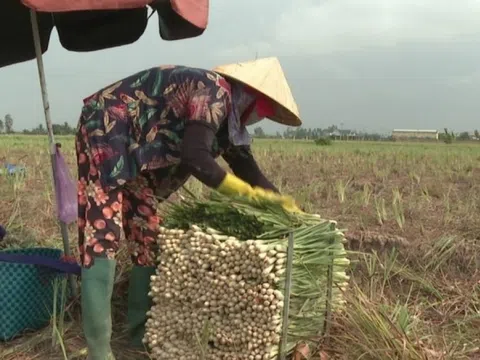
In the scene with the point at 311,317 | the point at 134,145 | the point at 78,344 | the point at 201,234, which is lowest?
the point at 78,344

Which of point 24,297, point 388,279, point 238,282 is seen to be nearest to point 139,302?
point 24,297

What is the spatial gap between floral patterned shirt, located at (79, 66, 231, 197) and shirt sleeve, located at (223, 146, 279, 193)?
31 cm

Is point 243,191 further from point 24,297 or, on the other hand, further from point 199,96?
point 24,297

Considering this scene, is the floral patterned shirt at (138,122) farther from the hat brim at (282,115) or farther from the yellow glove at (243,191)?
the yellow glove at (243,191)

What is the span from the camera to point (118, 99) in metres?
2.41

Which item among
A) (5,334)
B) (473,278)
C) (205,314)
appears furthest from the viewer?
(473,278)

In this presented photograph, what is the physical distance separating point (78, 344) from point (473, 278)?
6.88 feet

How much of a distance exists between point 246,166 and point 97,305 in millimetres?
911

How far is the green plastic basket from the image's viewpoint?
268cm

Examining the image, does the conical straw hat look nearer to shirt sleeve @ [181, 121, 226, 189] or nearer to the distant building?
shirt sleeve @ [181, 121, 226, 189]

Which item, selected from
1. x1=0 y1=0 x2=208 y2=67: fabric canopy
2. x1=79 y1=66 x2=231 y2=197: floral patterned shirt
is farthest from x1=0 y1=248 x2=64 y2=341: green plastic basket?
x1=0 y1=0 x2=208 y2=67: fabric canopy

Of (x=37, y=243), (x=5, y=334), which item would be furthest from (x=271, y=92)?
(x=37, y=243)

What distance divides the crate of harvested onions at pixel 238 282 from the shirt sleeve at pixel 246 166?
1.28ft

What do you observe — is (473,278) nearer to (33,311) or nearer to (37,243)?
(33,311)
